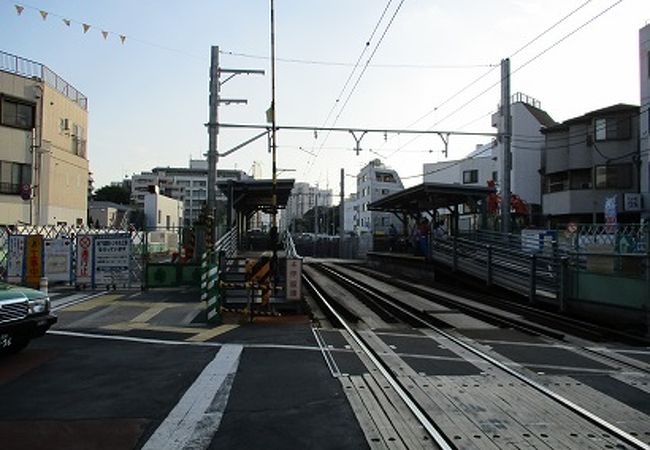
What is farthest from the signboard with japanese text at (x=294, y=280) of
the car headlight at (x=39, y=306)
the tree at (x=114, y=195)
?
the tree at (x=114, y=195)

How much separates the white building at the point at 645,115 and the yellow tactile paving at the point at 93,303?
29943mm

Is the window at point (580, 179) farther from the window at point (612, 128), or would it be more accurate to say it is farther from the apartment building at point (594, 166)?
the window at point (612, 128)

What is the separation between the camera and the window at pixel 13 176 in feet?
113

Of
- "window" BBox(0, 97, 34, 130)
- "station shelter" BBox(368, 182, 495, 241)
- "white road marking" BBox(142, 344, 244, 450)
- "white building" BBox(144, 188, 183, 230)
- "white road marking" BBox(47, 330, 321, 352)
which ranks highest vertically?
"window" BBox(0, 97, 34, 130)

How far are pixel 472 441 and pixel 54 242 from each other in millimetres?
18122

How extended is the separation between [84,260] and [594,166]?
33.8 m

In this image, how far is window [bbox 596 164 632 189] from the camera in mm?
38625

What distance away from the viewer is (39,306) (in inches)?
373

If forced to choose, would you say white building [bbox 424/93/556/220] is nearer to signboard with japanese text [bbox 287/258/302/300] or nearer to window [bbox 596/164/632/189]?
window [bbox 596/164/632/189]

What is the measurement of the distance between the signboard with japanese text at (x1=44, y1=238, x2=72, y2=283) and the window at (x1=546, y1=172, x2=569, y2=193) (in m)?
34.8

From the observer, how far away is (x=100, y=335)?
11688 millimetres

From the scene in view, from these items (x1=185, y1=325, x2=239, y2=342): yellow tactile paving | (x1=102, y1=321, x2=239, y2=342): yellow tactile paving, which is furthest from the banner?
(x1=185, y1=325, x2=239, y2=342): yellow tactile paving

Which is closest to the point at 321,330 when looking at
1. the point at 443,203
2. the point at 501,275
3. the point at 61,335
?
the point at 61,335

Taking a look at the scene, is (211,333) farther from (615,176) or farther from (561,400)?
(615,176)
